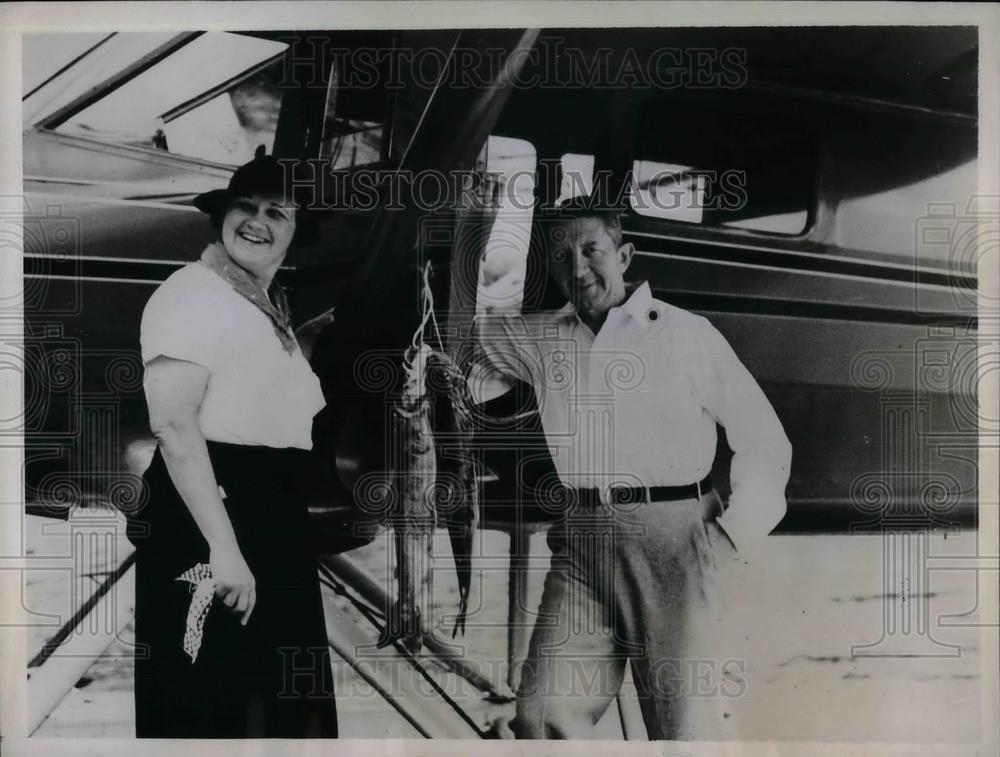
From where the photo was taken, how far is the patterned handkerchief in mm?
2172

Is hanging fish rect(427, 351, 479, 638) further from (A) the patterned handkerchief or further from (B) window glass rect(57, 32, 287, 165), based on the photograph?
(B) window glass rect(57, 32, 287, 165)

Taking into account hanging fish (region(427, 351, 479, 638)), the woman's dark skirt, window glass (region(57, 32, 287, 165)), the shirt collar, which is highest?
window glass (region(57, 32, 287, 165))

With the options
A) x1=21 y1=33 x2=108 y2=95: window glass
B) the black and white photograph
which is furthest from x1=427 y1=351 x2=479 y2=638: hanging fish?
x1=21 y1=33 x2=108 y2=95: window glass

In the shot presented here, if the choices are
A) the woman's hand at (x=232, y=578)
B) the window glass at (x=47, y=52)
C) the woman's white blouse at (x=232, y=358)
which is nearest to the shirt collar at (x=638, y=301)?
the woman's white blouse at (x=232, y=358)

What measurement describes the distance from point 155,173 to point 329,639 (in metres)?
1.33

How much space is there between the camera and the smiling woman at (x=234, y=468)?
2.16 metres

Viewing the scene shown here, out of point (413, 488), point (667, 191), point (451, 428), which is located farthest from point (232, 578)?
point (667, 191)

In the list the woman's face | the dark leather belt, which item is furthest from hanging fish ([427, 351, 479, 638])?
the woman's face

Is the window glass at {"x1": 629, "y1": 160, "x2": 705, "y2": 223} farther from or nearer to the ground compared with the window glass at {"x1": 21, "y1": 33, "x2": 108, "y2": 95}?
nearer to the ground

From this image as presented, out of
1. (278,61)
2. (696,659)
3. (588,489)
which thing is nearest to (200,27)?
(278,61)

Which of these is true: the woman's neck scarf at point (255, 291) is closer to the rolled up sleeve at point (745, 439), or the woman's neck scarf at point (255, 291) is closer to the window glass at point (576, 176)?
the window glass at point (576, 176)

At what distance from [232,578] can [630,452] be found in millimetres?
1104

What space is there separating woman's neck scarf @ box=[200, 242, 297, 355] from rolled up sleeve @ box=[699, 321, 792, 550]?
1099 mm

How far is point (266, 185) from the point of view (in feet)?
7.10
